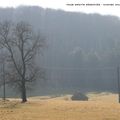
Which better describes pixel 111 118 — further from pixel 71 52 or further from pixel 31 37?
pixel 71 52

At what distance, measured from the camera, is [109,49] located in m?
191

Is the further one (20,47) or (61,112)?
(20,47)

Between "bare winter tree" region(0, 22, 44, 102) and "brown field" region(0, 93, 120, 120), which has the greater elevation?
"bare winter tree" region(0, 22, 44, 102)

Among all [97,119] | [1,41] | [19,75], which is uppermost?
[1,41]

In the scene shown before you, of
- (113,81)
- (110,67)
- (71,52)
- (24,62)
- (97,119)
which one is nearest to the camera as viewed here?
(97,119)

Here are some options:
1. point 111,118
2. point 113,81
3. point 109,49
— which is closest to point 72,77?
point 113,81

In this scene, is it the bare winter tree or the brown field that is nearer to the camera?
the brown field

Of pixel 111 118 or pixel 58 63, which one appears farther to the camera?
pixel 58 63

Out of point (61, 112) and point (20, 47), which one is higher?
point (20, 47)

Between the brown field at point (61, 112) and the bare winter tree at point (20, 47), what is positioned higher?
the bare winter tree at point (20, 47)

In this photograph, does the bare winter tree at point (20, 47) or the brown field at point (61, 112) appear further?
the bare winter tree at point (20, 47)

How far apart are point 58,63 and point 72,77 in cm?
2209

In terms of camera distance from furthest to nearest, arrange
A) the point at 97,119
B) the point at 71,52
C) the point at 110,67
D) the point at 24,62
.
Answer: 1. the point at 71,52
2. the point at 110,67
3. the point at 24,62
4. the point at 97,119

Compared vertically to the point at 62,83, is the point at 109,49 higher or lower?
higher
